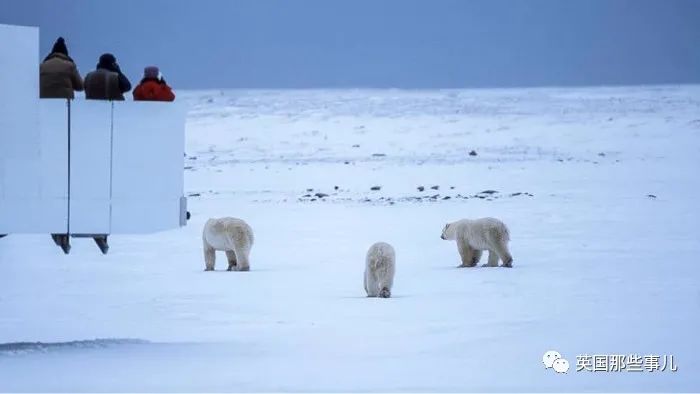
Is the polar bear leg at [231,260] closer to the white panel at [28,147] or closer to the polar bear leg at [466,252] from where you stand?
the polar bear leg at [466,252]

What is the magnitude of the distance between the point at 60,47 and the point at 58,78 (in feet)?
1.27

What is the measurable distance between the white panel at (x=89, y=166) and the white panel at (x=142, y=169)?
77 mm

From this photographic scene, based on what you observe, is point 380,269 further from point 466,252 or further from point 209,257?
point 209,257

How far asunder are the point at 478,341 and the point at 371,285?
9.18 feet

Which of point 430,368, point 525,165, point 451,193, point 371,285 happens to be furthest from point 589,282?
point 525,165

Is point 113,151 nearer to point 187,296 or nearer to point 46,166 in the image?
point 46,166

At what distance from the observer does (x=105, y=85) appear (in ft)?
38.4

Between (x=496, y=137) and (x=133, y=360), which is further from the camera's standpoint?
(x=496, y=137)

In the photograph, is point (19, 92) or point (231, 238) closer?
point (19, 92)

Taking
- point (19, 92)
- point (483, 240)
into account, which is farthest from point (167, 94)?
point (483, 240)

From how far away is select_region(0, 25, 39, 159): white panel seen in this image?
11.0 meters

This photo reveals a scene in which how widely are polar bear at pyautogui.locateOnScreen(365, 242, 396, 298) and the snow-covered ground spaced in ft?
0.80

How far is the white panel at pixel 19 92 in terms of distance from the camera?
11.0 metres

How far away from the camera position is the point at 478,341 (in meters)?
11.4
